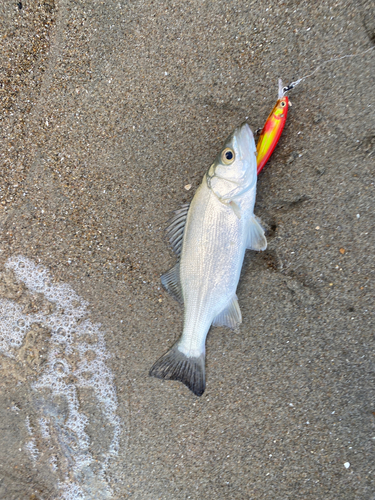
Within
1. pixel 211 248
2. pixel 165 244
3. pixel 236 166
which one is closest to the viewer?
pixel 236 166

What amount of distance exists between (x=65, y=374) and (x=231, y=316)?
136 centimetres

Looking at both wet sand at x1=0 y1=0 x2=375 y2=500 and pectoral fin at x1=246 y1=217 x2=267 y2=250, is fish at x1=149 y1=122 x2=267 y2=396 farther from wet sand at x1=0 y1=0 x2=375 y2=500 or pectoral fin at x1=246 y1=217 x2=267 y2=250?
wet sand at x1=0 y1=0 x2=375 y2=500

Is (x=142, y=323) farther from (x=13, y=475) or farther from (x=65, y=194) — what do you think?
(x=13, y=475)

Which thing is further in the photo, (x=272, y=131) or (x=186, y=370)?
(x=186, y=370)

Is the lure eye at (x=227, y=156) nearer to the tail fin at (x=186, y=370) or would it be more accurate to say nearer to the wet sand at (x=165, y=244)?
the wet sand at (x=165, y=244)

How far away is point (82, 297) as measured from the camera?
2111mm

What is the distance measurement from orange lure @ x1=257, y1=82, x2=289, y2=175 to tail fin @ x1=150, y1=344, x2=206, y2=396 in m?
1.38

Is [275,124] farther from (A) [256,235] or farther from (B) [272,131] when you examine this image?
(A) [256,235]

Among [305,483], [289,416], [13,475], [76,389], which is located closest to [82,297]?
[76,389]

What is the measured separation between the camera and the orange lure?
1.70 meters

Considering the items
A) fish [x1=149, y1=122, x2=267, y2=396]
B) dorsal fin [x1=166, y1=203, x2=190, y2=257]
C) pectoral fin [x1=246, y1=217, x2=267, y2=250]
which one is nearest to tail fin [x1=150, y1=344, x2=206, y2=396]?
fish [x1=149, y1=122, x2=267, y2=396]

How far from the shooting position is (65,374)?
2.12 m

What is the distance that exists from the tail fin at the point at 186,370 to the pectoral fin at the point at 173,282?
Answer: 356mm

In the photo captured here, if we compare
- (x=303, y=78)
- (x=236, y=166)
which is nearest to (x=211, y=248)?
(x=236, y=166)
